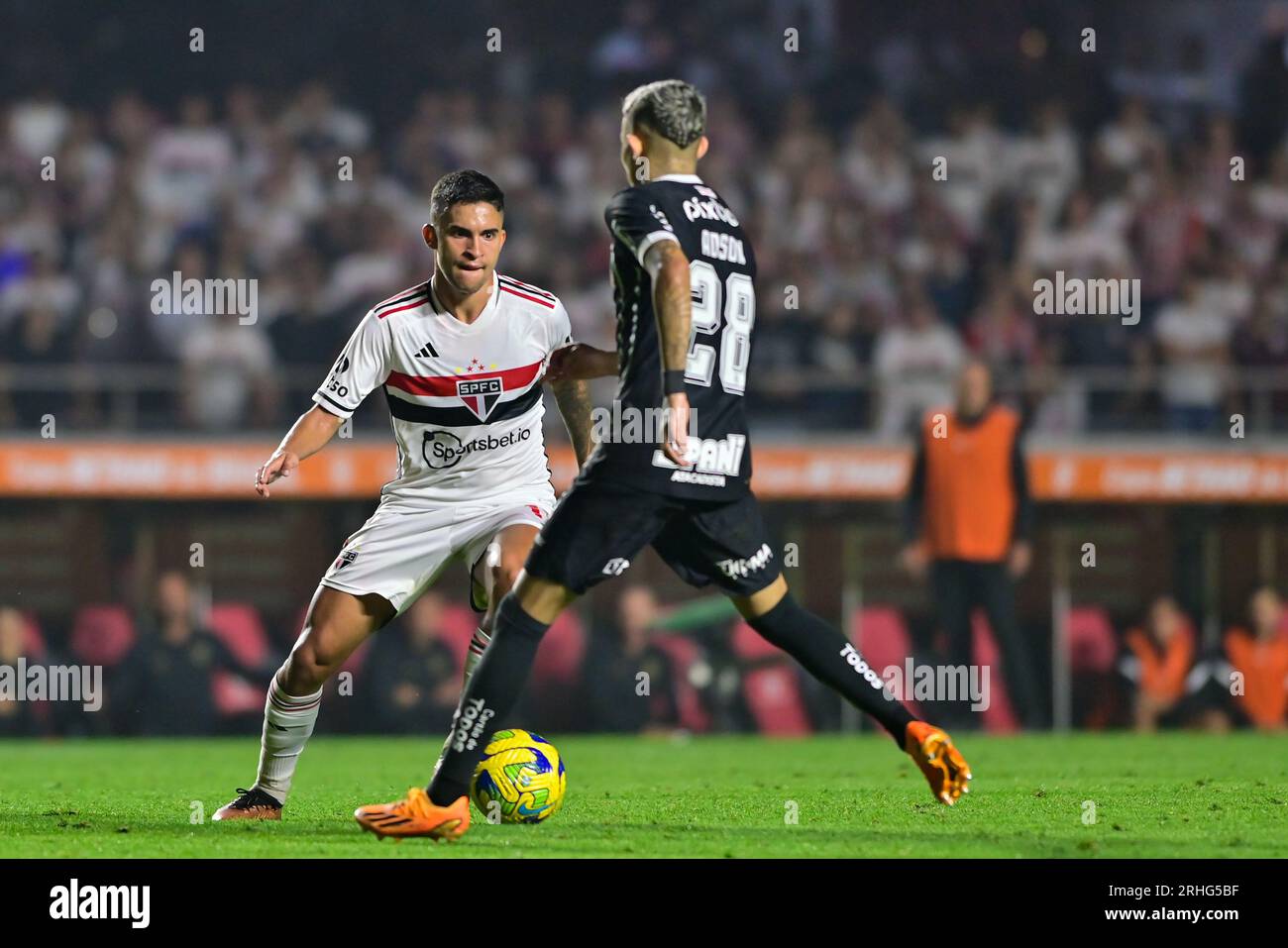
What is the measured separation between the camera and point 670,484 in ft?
17.5

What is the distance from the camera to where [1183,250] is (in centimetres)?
1647

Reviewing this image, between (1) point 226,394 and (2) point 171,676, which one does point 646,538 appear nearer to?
(2) point 171,676

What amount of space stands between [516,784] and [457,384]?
1.36 m

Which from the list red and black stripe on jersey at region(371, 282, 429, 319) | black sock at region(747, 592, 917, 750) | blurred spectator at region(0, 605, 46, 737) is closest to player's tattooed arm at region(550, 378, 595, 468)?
red and black stripe on jersey at region(371, 282, 429, 319)

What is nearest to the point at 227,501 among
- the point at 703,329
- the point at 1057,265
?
the point at 1057,265

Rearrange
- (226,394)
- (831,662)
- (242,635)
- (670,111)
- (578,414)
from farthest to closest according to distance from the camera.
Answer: (226,394) < (242,635) < (578,414) < (831,662) < (670,111)

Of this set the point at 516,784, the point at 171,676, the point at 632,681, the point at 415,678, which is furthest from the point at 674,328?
the point at 171,676

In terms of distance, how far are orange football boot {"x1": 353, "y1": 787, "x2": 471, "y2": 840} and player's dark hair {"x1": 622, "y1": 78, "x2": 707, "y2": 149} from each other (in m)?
1.99

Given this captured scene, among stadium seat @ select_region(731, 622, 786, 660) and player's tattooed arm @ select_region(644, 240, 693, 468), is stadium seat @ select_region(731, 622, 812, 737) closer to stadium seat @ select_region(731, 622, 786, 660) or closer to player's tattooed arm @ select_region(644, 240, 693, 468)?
stadium seat @ select_region(731, 622, 786, 660)

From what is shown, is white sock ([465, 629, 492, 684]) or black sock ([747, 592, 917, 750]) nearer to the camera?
black sock ([747, 592, 917, 750])

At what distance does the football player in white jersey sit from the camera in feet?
20.8

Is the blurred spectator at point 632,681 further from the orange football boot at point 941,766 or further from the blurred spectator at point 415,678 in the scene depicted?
the orange football boot at point 941,766

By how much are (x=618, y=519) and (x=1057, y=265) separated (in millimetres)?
11692

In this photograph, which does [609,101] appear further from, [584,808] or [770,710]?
[584,808]
